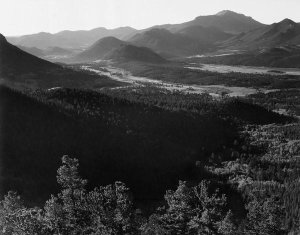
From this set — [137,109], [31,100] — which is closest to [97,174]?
[31,100]

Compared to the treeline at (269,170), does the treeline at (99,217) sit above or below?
above

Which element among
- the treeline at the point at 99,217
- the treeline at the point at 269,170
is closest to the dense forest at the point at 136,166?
the treeline at the point at 99,217

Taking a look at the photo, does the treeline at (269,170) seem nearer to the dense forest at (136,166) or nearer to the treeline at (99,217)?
the dense forest at (136,166)

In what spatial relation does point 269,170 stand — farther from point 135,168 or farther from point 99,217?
point 99,217

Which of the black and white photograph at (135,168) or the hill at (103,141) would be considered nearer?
the black and white photograph at (135,168)

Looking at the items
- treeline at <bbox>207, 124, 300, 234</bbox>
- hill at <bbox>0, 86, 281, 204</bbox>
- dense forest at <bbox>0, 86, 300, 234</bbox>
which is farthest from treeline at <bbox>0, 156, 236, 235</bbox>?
hill at <bbox>0, 86, 281, 204</bbox>

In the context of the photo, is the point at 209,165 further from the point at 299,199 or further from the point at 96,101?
the point at 96,101

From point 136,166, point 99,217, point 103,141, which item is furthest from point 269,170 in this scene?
point 99,217

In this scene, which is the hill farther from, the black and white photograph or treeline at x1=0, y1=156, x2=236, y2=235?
treeline at x1=0, y1=156, x2=236, y2=235

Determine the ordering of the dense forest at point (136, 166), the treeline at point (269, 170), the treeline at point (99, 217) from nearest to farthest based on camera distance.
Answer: the treeline at point (99, 217) < the dense forest at point (136, 166) < the treeline at point (269, 170)
